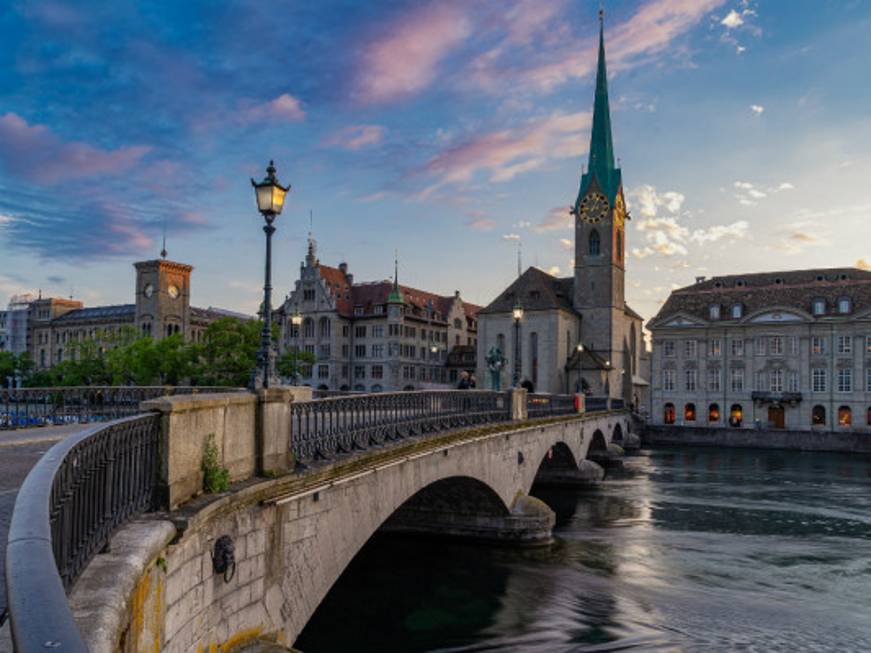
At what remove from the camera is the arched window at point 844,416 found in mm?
66681

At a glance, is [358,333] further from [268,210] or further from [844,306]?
[268,210]

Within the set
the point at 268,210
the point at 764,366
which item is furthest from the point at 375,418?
the point at 764,366

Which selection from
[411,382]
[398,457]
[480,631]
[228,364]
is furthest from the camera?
[411,382]

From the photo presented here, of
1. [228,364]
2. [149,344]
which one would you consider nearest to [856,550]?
[228,364]

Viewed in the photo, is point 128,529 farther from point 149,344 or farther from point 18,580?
point 149,344

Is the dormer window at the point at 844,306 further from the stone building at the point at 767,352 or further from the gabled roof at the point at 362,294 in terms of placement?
the gabled roof at the point at 362,294

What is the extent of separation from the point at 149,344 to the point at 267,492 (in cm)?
5978

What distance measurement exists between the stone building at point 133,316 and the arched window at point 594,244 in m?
52.5

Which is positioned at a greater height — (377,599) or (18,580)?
(18,580)

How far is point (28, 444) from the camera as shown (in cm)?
1340

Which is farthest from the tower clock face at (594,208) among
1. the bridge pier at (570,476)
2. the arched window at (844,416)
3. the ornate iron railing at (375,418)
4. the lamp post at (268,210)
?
the lamp post at (268,210)

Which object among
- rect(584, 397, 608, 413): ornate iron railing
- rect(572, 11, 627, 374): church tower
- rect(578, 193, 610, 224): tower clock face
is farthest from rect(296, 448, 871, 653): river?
rect(578, 193, 610, 224): tower clock face

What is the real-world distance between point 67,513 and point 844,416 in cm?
7405

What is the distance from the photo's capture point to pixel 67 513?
475 cm
